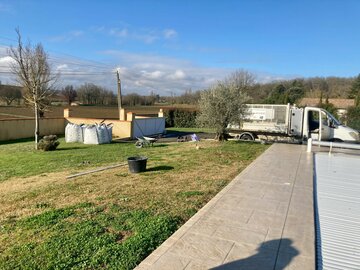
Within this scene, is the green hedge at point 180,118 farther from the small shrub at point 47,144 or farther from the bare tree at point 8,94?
the bare tree at point 8,94

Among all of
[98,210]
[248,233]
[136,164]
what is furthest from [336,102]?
[98,210]

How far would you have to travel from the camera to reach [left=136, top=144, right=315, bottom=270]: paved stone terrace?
3.57 meters

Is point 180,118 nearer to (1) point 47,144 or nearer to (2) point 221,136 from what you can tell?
(2) point 221,136

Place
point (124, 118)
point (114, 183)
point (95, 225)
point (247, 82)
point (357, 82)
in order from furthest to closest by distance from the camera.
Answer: point (247, 82)
point (357, 82)
point (124, 118)
point (114, 183)
point (95, 225)

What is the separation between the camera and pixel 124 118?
84.1 ft

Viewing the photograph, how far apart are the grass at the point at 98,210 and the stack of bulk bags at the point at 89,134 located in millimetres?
8894

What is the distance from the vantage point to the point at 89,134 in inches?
765

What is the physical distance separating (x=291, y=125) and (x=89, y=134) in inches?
495

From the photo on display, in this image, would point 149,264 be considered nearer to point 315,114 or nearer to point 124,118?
point 315,114

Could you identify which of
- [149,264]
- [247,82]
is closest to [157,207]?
[149,264]

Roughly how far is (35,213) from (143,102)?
56.2 meters

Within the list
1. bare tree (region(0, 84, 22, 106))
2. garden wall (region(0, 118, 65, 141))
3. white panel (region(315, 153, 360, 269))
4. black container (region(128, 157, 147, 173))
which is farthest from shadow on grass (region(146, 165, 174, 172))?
bare tree (region(0, 84, 22, 106))

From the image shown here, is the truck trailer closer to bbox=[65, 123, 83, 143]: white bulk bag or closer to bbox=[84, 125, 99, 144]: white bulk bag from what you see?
bbox=[84, 125, 99, 144]: white bulk bag

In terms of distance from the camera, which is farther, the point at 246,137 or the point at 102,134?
the point at 102,134
